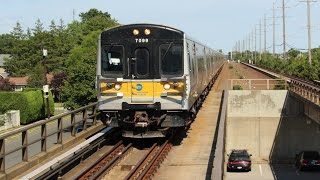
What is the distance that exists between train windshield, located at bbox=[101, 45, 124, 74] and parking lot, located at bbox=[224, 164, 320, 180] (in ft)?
63.3

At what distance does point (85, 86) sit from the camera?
3622 centimetres

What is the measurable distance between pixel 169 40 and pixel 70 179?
521 centimetres

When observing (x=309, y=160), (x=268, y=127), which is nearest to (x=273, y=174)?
(x=309, y=160)

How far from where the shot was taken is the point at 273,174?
35094 millimetres

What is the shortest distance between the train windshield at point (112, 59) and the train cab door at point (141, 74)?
1.06 ft

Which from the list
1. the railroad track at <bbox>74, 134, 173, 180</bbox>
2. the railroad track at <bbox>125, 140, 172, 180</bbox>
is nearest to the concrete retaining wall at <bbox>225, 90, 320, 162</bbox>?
the railroad track at <bbox>74, 134, 173, 180</bbox>

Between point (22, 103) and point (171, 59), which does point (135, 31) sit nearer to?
point (171, 59)

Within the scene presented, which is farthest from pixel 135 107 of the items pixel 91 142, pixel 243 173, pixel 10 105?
pixel 10 105

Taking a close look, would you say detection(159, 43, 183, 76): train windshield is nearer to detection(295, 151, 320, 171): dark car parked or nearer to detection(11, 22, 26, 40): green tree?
detection(295, 151, 320, 171): dark car parked

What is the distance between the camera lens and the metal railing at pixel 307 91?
25.9 m

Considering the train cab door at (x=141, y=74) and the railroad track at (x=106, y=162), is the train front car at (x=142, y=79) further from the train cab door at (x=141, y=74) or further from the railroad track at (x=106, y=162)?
the railroad track at (x=106, y=162)

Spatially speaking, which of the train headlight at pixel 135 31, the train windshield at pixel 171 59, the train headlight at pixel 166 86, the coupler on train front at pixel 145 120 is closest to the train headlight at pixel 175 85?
the train headlight at pixel 166 86

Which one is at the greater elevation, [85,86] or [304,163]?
[85,86]

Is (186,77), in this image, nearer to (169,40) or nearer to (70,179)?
(169,40)
